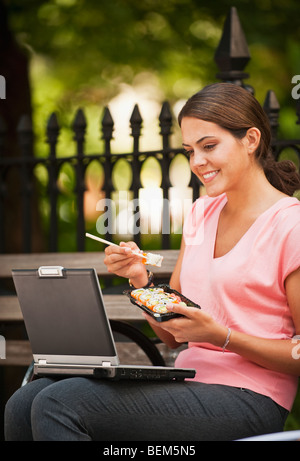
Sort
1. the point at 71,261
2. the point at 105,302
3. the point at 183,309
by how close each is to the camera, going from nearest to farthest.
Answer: the point at 183,309 → the point at 105,302 → the point at 71,261

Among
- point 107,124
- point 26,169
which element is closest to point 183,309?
point 107,124

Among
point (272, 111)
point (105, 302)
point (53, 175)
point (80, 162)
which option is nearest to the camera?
point (272, 111)

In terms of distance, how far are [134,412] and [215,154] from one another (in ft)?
3.14

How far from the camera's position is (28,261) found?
4.11 metres

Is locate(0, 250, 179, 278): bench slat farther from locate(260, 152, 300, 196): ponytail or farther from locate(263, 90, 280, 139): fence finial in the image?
locate(260, 152, 300, 196): ponytail

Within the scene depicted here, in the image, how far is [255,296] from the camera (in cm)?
254

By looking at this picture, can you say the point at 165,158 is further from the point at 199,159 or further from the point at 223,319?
the point at 223,319

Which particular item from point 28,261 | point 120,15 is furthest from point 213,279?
point 120,15

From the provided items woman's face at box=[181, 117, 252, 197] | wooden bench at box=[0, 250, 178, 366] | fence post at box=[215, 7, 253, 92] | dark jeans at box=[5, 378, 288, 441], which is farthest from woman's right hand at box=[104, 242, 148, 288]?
fence post at box=[215, 7, 253, 92]

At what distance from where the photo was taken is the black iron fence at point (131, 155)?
12.1ft

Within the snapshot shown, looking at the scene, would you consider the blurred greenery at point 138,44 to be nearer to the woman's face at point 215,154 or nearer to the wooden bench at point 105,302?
the wooden bench at point 105,302

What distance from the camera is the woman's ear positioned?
2.65 meters

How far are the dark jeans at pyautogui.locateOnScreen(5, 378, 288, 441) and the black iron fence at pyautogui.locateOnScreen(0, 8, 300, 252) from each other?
5.04 ft

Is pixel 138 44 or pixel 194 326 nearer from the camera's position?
pixel 194 326
